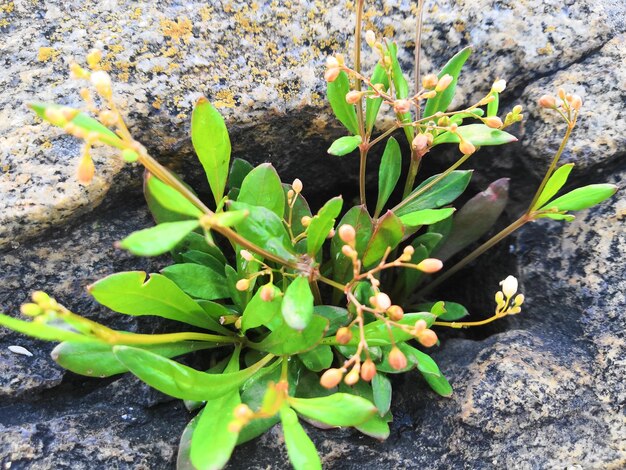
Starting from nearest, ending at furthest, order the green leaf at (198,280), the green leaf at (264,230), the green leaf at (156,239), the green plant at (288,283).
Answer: the green leaf at (156,239), the green plant at (288,283), the green leaf at (264,230), the green leaf at (198,280)

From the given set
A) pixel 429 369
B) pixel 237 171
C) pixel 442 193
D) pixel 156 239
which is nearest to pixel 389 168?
pixel 442 193

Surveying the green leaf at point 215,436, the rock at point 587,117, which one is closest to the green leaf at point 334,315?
the green leaf at point 215,436

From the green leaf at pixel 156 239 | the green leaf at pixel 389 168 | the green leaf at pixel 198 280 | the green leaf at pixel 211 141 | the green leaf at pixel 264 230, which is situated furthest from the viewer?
the green leaf at pixel 389 168

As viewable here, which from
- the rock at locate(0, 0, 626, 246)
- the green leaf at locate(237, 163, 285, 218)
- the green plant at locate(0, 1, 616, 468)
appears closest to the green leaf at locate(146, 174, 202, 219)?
the green plant at locate(0, 1, 616, 468)

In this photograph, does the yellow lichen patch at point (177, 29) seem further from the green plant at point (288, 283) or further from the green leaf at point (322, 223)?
the green leaf at point (322, 223)

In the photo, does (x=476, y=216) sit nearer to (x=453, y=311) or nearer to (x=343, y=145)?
(x=453, y=311)

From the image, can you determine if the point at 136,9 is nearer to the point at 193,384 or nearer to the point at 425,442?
the point at 193,384

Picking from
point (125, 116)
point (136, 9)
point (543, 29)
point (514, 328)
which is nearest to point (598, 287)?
point (514, 328)
